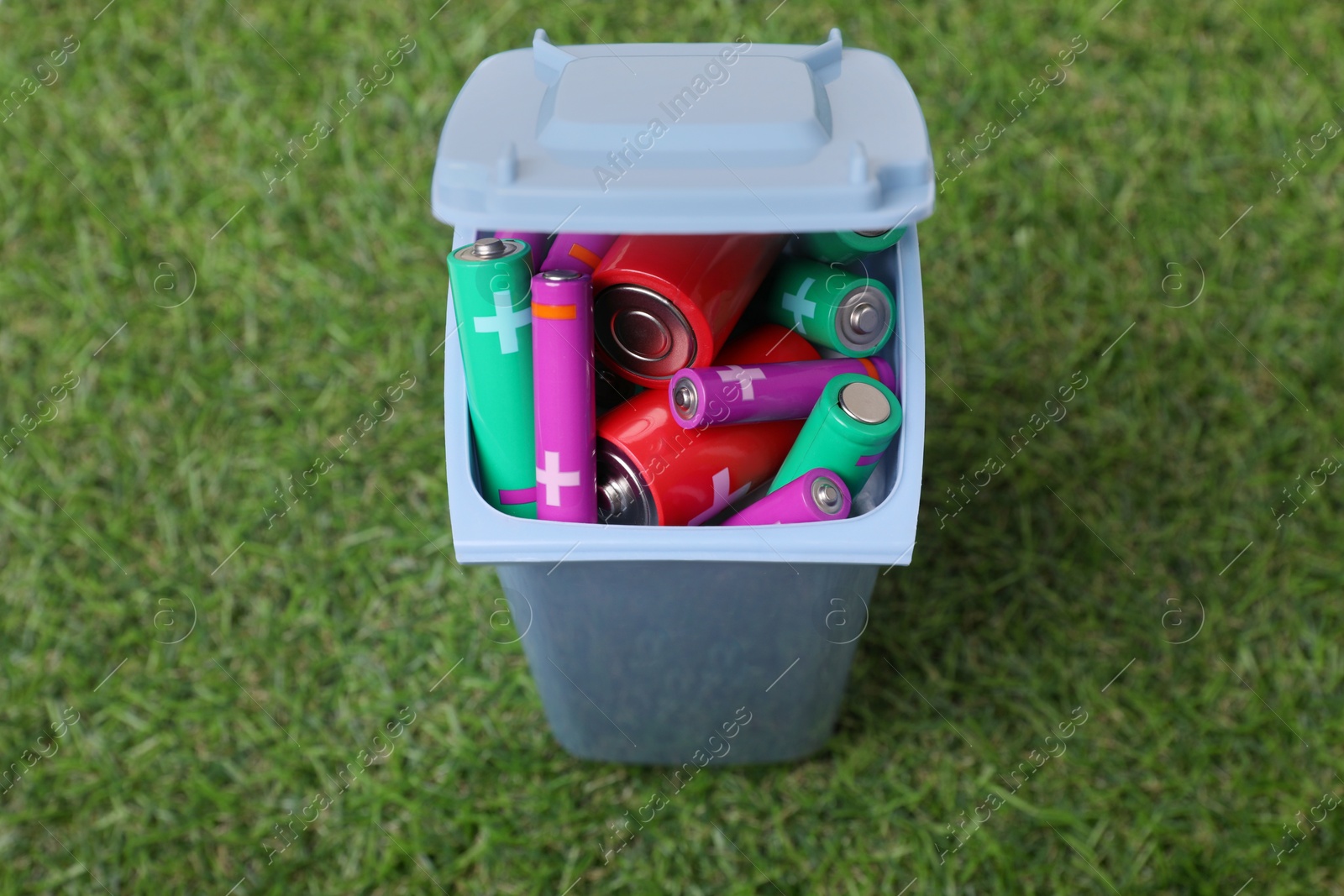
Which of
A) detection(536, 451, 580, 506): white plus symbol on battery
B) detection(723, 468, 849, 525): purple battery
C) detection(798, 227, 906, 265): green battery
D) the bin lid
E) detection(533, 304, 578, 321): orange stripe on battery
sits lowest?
detection(723, 468, 849, 525): purple battery

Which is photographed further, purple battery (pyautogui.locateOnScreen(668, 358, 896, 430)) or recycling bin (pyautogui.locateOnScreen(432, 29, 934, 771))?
purple battery (pyautogui.locateOnScreen(668, 358, 896, 430))

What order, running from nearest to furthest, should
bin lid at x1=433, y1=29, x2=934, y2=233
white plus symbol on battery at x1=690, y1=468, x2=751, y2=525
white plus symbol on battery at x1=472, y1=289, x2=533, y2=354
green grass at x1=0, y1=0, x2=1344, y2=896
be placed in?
bin lid at x1=433, y1=29, x2=934, y2=233, white plus symbol on battery at x1=472, y1=289, x2=533, y2=354, white plus symbol on battery at x1=690, y1=468, x2=751, y2=525, green grass at x1=0, y1=0, x2=1344, y2=896

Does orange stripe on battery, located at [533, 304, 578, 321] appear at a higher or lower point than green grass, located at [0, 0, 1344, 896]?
higher

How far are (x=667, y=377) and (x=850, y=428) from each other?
0.21 metres

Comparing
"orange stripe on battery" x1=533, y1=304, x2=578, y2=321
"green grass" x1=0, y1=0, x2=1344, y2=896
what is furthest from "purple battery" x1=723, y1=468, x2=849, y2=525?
"green grass" x1=0, y1=0, x2=1344, y2=896

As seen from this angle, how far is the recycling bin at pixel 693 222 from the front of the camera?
84 centimetres

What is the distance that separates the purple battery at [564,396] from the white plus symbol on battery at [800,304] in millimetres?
241

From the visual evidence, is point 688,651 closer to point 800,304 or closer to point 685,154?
point 800,304

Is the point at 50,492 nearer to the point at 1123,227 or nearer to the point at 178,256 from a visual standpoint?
the point at 178,256

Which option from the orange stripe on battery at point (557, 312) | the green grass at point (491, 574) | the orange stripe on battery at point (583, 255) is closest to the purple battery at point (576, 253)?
the orange stripe on battery at point (583, 255)

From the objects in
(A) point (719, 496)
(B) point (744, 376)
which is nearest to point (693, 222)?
(B) point (744, 376)

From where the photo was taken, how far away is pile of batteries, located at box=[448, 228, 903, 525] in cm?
95

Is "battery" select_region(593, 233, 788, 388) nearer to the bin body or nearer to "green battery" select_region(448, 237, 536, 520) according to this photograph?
"green battery" select_region(448, 237, 536, 520)

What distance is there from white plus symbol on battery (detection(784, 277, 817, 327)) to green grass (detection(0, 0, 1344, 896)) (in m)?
0.65
